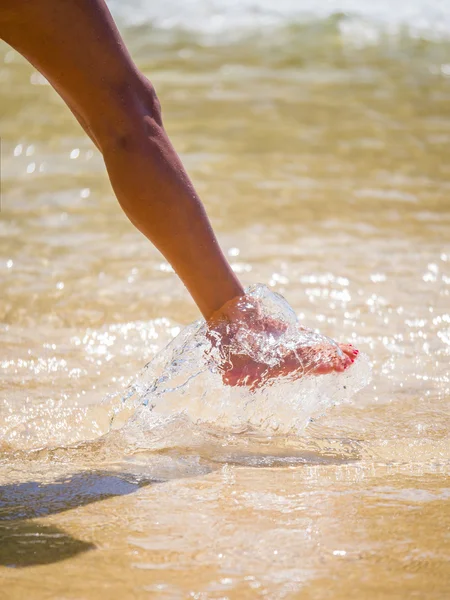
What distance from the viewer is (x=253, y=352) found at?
2.05m

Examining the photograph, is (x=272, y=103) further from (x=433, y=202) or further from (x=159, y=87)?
(x=433, y=202)

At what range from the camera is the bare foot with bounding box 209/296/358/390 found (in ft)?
6.56

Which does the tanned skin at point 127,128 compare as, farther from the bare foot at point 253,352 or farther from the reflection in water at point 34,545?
the reflection in water at point 34,545

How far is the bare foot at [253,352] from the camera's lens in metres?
2.00

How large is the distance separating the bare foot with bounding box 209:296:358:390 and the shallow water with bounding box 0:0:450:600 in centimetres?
13

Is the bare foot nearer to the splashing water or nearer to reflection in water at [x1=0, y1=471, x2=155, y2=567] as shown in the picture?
the splashing water

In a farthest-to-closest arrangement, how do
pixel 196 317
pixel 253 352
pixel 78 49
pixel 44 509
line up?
pixel 196 317, pixel 253 352, pixel 78 49, pixel 44 509

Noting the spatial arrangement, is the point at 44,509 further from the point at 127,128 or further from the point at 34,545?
the point at 127,128

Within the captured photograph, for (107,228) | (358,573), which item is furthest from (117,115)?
(107,228)

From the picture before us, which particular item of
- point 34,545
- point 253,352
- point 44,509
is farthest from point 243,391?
point 34,545

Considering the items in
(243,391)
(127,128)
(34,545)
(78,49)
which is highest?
(78,49)

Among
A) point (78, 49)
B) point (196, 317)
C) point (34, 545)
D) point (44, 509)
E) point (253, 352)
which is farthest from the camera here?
point (196, 317)

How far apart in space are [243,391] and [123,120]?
67 centimetres

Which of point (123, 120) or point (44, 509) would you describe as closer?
point (44, 509)
